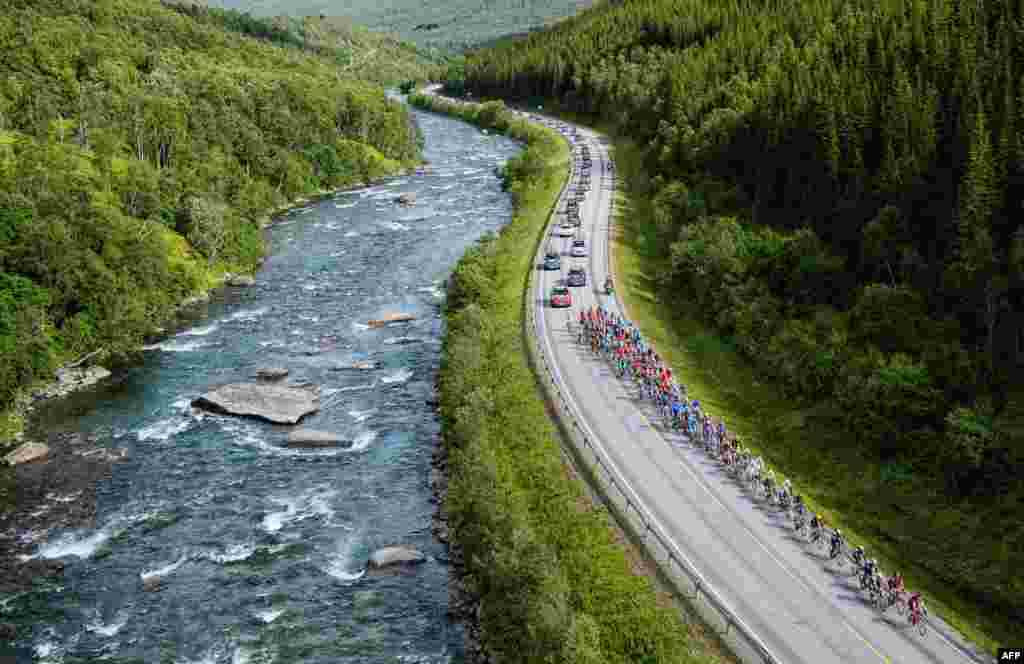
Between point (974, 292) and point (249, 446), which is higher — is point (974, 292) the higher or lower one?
the higher one

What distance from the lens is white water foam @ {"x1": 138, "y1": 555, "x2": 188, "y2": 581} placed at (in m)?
55.6

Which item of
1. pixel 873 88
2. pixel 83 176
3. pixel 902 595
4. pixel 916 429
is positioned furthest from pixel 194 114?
pixel 902 595

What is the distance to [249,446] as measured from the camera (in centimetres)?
7212

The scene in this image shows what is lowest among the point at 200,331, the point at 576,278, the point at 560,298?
the point at 200,331

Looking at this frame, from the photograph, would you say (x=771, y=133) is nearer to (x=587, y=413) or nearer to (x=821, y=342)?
(x=821, y=342)

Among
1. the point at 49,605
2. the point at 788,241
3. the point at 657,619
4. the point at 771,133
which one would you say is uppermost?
the point at 771,133

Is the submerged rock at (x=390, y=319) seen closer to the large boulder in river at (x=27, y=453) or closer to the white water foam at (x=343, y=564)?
the large boulder in river at (x=27, y=453)

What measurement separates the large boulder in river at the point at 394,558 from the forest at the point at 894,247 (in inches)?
1084

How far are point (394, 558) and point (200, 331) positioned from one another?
48.0m

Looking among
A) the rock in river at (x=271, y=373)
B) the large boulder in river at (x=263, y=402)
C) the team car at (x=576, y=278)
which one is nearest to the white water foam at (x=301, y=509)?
the large boulder in river at (x=263, y=402)

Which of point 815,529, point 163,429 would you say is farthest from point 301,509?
point 815,529

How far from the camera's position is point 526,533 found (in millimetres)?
51062

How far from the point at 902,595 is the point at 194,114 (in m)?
128

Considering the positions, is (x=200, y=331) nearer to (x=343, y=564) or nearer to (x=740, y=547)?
(x=343, y=564)
